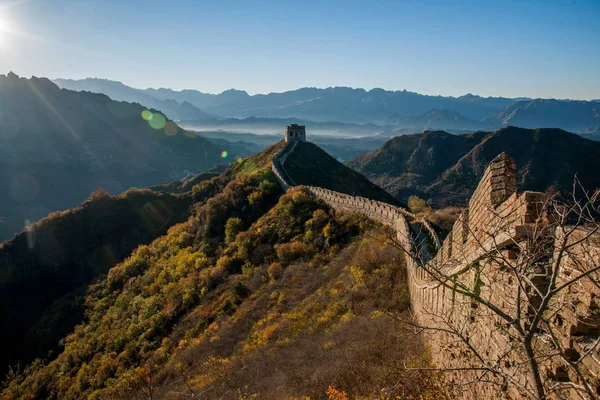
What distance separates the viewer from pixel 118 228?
5278 cm

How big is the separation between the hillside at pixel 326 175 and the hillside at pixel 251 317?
7.00m

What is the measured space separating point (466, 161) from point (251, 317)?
14182 centimetres

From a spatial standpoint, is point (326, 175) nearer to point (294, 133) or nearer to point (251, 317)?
point (294, 133)

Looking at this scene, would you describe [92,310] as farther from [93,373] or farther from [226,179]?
[226,179]

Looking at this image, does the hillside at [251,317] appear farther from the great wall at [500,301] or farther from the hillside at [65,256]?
the hillside at [65,256]

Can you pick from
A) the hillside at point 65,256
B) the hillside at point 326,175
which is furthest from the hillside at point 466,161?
the hillside at point 65,256

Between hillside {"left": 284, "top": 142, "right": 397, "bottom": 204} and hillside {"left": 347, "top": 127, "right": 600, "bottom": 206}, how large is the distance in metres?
61.2

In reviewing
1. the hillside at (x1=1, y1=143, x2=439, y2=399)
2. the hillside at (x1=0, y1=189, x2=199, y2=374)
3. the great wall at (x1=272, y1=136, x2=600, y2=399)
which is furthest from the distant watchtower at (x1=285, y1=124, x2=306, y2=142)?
the great wall at (x1=272, y1=136, x2=600, y2=399)

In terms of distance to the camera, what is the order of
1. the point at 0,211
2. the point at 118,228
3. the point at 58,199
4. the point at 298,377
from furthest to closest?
the point at 58,199 → the point at 0,211 → the point at 118,228 → the point at 298,377

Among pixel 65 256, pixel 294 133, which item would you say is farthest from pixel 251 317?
pixel 294 133

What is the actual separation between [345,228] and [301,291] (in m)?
6.40

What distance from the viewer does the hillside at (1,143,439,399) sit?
8805 millimetres

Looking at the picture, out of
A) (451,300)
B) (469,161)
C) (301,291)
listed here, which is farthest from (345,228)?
(469,161)

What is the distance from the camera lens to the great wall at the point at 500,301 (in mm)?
3182
